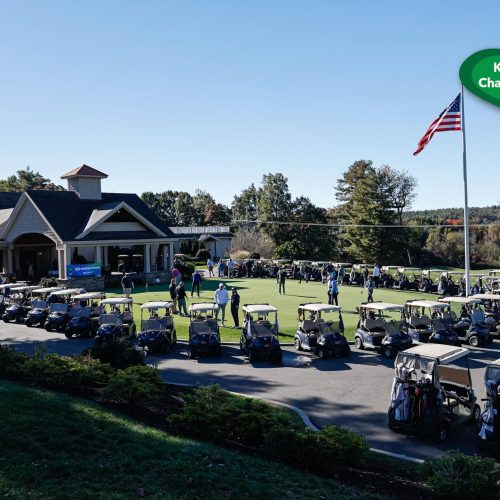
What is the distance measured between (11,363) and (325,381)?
7480 mm

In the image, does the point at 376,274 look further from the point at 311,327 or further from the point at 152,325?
the point at 152,325

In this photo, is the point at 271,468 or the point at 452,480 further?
the point at 271,468

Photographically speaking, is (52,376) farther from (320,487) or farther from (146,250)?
(146,250)

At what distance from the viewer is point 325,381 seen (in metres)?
14.3

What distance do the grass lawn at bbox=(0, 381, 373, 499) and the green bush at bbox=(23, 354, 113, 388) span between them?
195cm

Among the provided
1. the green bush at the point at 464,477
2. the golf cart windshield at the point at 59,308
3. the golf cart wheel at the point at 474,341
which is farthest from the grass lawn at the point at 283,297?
the green bush at the point at 464,477

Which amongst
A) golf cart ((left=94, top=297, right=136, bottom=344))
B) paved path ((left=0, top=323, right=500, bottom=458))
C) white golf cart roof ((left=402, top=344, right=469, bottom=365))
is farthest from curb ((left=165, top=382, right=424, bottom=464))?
golf cart ((left=94, top=297, right=136, bottom=344))

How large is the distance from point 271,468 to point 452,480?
2.39 m

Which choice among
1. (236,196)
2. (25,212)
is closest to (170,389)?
(25,212)

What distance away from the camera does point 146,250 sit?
3984 cm

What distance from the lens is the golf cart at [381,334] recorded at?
55.8ft

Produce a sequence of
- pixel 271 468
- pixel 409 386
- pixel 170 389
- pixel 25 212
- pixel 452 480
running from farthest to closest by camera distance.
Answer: pixel 25 212, pixel 170 389, pixel 409 386, pixel 271 468, pixel 452 480

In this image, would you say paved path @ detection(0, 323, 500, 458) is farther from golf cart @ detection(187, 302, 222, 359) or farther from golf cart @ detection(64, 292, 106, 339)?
golf cart @ detection(64, 292, 106, 339)

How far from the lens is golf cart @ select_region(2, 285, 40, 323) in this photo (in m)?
24.3
